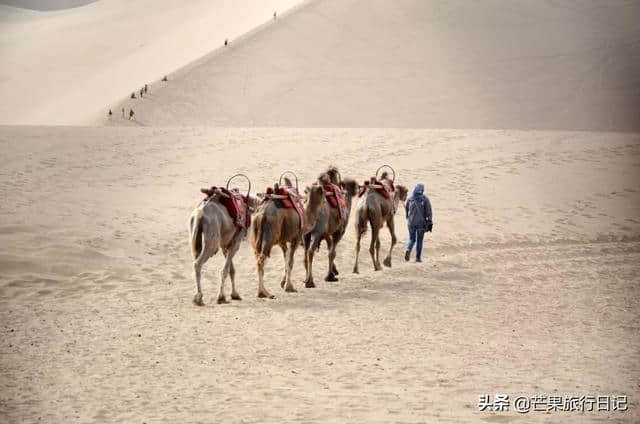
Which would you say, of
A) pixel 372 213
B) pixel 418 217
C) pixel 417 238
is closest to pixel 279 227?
pixel 372 213

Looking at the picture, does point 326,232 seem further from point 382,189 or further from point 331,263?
point 382,189

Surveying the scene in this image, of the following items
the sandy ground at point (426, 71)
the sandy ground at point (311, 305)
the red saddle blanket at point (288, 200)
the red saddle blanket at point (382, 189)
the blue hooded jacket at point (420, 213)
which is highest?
the sandy ground at point (426, 71)

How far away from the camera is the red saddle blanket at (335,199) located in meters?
14.0

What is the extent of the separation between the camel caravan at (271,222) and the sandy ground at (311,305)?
539mm

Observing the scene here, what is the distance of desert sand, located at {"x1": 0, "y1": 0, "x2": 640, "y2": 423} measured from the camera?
25.6ft

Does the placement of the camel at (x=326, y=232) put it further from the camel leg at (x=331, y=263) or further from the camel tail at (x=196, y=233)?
the camel tail at (x=196, y=233)

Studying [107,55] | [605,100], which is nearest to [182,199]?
[605,100]

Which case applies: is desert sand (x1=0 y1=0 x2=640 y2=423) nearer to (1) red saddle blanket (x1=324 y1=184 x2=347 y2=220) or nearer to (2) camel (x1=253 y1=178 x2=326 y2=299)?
(2) camel (x1=253 y1=178 x2=326 y2=299)

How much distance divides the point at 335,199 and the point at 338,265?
2230mm

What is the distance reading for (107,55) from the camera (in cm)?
8006

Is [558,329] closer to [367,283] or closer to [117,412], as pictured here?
[367,283]

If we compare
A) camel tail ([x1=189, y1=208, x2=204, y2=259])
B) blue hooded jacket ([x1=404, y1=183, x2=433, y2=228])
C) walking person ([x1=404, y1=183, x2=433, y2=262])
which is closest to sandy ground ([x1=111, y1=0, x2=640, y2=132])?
walking person ([x1=404, y1=183, x2=433, y2=262])

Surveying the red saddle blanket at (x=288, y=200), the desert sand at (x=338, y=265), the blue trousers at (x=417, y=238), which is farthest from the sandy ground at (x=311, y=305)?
the red saddle blanket at (x=288, y=200)

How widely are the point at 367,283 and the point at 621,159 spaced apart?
682 inches
